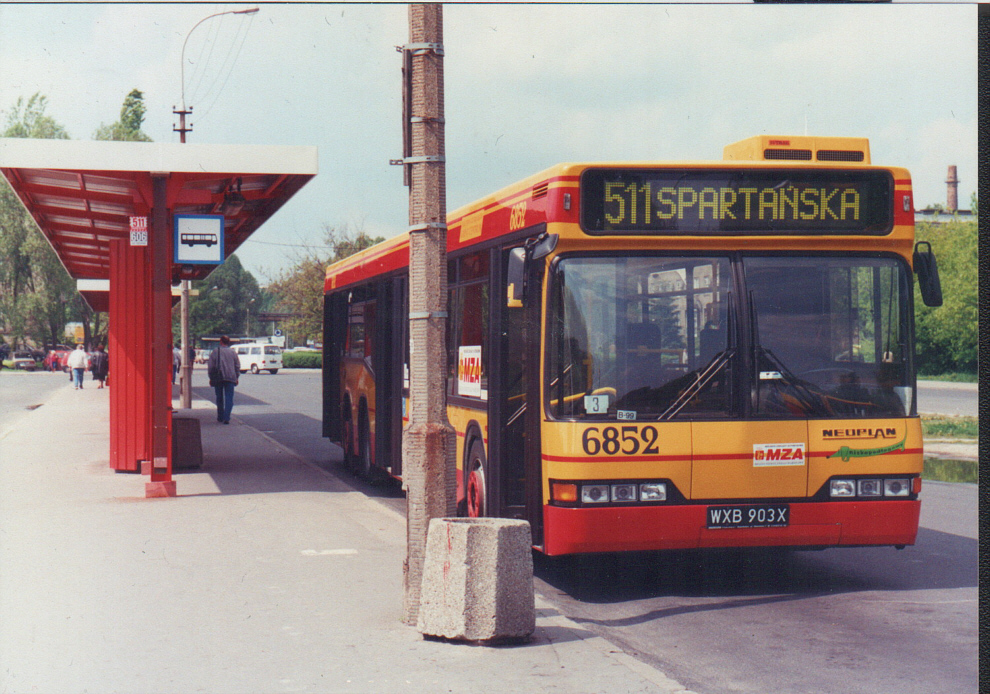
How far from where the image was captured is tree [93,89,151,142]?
5931cm

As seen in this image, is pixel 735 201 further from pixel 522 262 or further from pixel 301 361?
pixel 301 361

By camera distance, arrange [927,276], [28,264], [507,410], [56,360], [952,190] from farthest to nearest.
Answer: [952,190]
[56,360]
[28,264]
[507,410]
[927,276]

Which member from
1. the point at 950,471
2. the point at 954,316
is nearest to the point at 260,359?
the point at 954,316

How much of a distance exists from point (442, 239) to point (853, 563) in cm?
494

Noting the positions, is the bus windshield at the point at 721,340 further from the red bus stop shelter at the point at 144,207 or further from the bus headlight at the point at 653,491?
the red bus stop shelter at the point at 144,207

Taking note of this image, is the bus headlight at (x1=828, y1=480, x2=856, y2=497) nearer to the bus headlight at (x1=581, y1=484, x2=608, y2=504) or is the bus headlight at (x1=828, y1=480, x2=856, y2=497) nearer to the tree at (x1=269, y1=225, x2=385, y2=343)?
the bus headlight at (x1=581, y1=484, x2=608, y2=504)

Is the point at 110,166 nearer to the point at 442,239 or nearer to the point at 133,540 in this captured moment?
the point at 133,540

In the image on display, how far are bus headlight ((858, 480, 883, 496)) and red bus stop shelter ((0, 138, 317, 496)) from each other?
6973 mm

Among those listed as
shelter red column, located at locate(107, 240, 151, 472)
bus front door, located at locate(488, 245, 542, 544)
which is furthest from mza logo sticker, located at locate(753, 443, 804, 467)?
shelter red column, located at locate(107, 240, 151, 472)

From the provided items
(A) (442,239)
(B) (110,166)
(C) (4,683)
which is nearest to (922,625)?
(A) (442,239)

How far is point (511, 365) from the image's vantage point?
27.9 ft

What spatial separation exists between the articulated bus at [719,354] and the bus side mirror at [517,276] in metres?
0.01

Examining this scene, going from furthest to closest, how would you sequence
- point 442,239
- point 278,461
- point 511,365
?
point 278,461 → point 511,365 → point 442,239

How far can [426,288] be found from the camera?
649 cm
